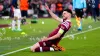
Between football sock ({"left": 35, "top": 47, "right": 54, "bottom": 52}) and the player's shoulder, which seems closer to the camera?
the player's shoulder

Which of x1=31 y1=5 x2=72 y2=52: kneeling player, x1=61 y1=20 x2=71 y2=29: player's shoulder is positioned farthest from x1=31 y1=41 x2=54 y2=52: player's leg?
x1=61 y1=20 x2=71 y2=29: player's shoulder

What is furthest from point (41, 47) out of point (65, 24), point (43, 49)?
point (65, 24)

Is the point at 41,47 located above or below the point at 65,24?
below

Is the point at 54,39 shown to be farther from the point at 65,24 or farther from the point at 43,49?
the point at 65,24

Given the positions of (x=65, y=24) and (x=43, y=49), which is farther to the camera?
(x=43, y=49)

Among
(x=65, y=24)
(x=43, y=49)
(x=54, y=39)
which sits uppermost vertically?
(x=65, y=24)

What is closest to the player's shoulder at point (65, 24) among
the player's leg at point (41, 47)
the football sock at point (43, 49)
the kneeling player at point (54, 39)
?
the kneeling player at point (54, 39)

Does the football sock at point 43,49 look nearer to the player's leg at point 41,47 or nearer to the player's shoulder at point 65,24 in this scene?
the player's leg at point 41,47

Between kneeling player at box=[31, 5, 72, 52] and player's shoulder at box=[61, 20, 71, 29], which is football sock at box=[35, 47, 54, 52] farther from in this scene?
player's shoulder at box=[61, 20, 71, 29]

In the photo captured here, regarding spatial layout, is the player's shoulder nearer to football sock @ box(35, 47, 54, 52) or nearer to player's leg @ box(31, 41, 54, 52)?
player's leg @ box(31, 41, 54, 52)

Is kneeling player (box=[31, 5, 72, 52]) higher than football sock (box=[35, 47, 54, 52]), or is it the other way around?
kneeling player (box=[31, 5, 72, 52])

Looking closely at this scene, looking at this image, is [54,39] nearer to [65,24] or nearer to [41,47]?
[41,47]

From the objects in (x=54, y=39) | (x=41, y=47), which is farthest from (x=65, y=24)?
(x=41, y=47)

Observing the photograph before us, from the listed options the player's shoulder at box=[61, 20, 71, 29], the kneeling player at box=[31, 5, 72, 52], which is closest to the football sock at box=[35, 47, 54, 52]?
the kneeling player at box=[31, 5, 72, 52]
